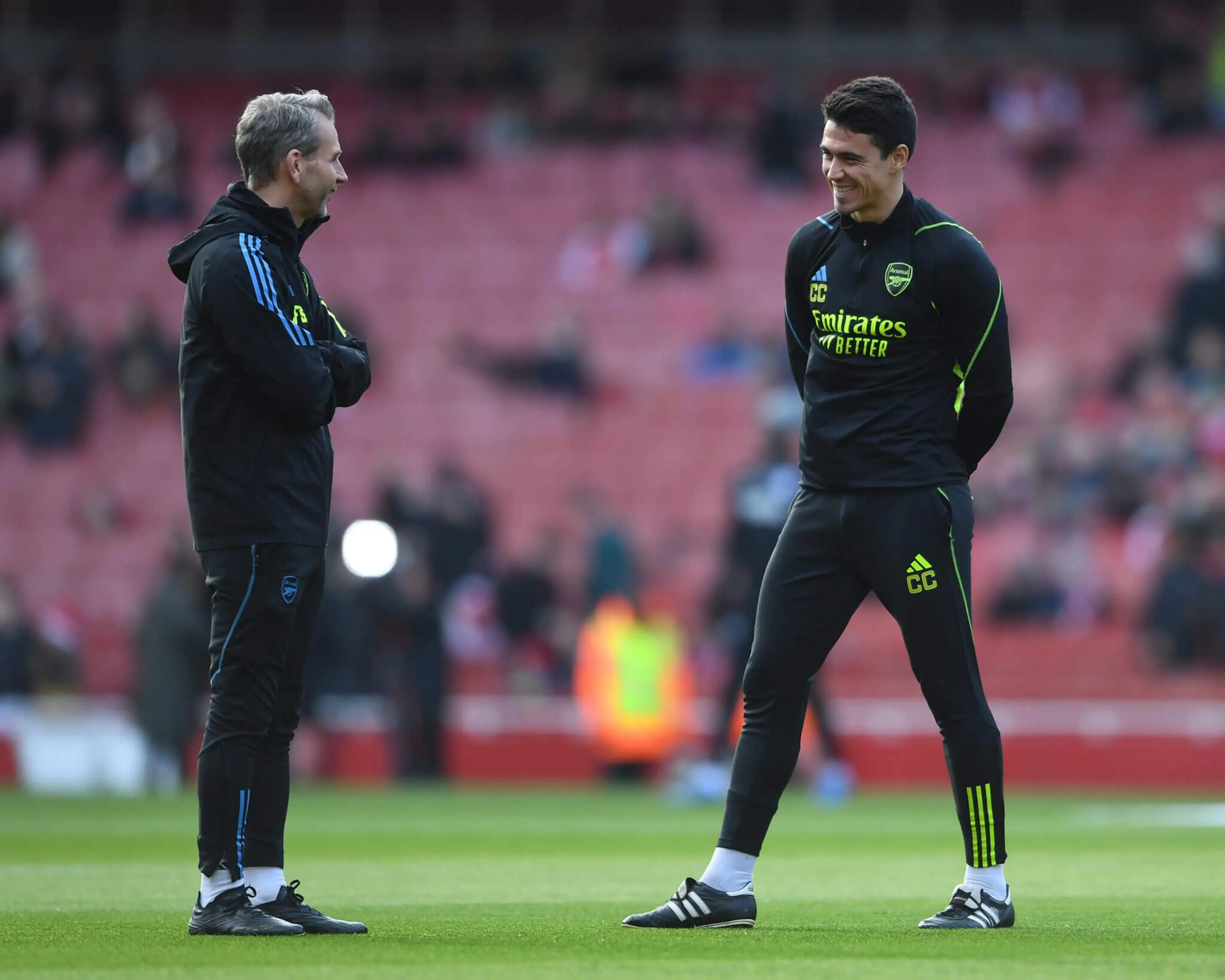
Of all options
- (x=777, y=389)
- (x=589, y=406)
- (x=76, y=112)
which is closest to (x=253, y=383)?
(x=777, y=389)

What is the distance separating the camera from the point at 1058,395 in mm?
21000

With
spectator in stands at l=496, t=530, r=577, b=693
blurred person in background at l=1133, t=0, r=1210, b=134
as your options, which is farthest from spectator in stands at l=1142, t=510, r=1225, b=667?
blurred person in background at l=1133, t=0, r=1210, b=134

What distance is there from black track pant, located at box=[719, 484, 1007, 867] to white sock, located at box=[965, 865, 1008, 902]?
0.08 feet

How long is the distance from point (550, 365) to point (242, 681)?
17.5 meters

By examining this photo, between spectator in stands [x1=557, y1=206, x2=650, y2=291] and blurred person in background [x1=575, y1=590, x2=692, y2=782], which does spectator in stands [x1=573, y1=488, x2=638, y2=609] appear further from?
spectator in stands [x1=557, y1=206, x2=650, y2=291]

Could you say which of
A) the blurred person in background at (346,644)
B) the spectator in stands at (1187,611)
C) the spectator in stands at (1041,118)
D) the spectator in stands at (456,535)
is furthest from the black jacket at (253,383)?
the spectator in stands at (1041,118)

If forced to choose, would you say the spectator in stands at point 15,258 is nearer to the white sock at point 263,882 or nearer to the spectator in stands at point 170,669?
the spectator in stands at point 170,669

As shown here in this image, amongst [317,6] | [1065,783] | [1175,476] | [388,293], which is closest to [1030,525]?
[1175,476]

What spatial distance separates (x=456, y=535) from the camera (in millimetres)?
19781

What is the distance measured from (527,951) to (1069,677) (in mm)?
12766

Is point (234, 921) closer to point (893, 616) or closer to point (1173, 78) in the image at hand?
point (893, 616)

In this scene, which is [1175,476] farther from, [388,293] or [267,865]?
[267,865]

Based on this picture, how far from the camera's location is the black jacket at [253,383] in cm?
568

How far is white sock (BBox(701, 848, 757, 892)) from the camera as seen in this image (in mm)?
5945
